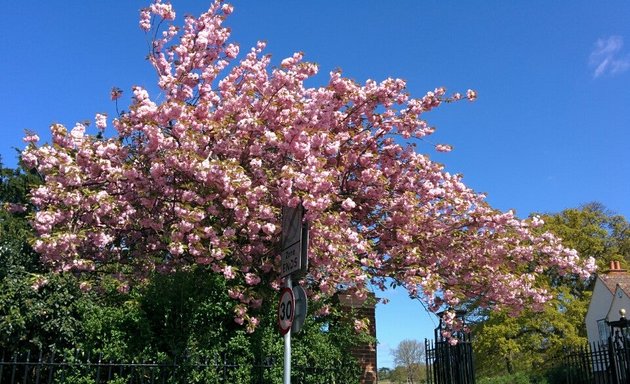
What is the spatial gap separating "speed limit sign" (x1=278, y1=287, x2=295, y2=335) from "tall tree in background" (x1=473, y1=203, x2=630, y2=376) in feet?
86.8

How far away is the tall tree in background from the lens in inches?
1268

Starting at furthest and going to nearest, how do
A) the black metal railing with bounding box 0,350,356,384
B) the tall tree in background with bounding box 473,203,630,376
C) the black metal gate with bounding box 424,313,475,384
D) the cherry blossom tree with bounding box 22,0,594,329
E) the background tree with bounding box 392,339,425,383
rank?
the background tree with bounding box 392,339,425,383
the tall tree in background with bounding box 473,203,630,376
the black metal gate with bounding box 424,313,475,384
the cherry blossom tree with bounding box 22,0,594,329
the black metal railing with bounding box 0,350,356,384

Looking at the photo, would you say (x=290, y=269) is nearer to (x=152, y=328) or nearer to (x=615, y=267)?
(x=152, y=328)

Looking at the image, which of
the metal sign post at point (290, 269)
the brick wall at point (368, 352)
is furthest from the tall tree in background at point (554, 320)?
the metal sign post at point (290, 269)

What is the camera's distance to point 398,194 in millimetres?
10219

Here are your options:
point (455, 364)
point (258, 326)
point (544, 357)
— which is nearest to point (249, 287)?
point (258, 326)

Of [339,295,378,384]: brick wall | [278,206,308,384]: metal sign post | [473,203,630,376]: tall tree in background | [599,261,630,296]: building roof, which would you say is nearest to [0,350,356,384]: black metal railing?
[278,206,308,384]: metal sign post

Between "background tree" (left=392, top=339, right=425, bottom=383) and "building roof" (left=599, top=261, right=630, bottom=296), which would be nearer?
"building roof" (left=599, top=261, right=630, bottom=296)

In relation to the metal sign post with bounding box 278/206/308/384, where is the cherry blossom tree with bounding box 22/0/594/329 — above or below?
above

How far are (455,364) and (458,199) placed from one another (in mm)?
2875

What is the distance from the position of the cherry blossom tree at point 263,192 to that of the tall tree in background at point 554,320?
72.8 feet

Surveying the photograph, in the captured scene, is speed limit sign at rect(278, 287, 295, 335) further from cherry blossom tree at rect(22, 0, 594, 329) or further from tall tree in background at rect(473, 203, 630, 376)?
tall tree in background at rect(473, 203, 630, 376)

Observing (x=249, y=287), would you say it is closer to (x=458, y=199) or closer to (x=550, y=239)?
(x=458, y=199)

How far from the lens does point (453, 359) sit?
9961 mm
